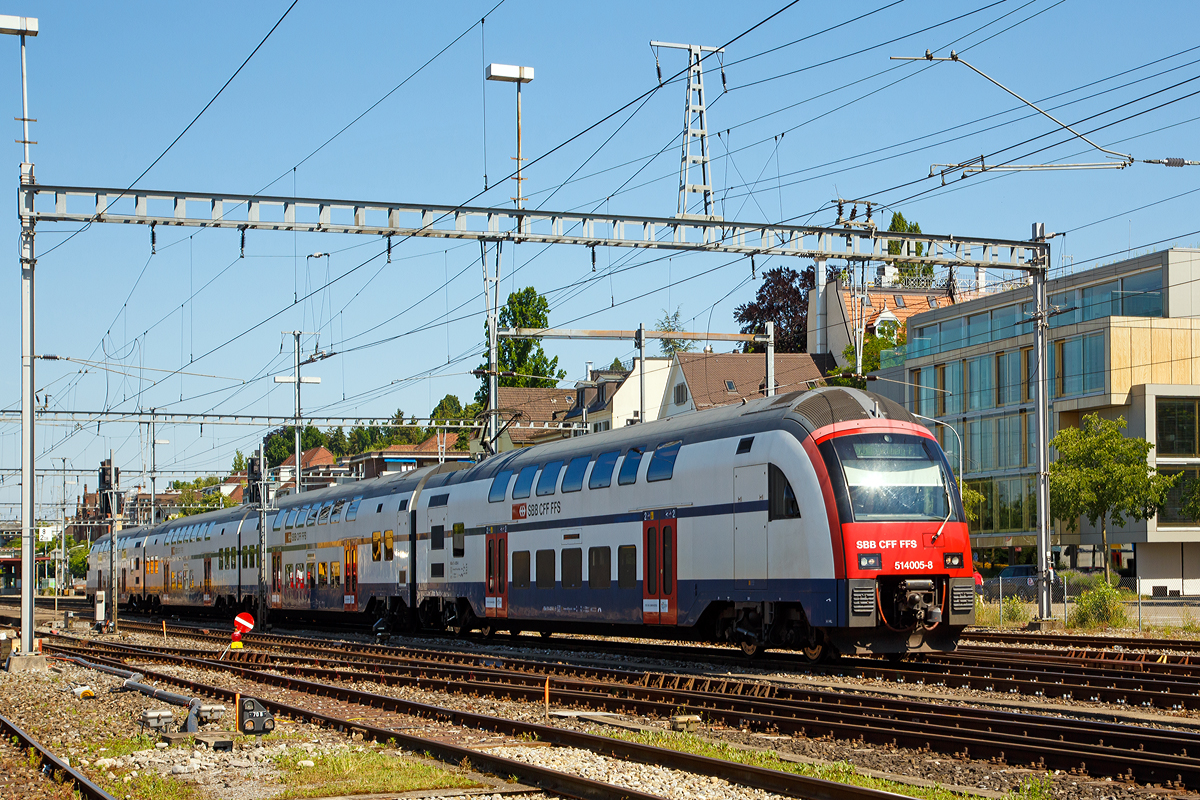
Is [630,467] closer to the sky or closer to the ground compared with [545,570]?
closer to the sky

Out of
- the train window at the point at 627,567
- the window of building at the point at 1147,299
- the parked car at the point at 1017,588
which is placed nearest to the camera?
the train window at the point at 627,567

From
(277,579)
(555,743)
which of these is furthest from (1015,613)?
(277,579)

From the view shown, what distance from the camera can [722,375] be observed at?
75.7 m

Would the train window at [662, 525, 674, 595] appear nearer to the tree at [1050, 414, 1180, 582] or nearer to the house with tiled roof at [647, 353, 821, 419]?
the tree at [1050, 414, 1180, 582]

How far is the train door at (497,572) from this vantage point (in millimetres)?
27234

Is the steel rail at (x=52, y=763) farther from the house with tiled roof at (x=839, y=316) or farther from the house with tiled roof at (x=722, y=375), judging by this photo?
the house with tiled roof at (x=839, y=316)

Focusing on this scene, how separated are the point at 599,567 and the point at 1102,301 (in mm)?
37905

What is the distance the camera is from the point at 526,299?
88000mm

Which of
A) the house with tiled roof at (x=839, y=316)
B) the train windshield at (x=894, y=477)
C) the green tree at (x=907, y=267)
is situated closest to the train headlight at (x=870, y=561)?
the train windshield at (x=894, y=477)

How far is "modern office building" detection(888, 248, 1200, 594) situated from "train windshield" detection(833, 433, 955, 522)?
103ft

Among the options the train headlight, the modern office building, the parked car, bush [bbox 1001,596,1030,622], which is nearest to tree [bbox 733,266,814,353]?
the modern office building

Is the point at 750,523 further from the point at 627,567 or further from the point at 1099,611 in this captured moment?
the point at 1099,611

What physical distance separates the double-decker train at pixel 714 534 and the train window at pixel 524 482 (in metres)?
0.04

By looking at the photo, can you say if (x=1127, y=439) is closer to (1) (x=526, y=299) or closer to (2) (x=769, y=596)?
(2) (x=769, y=596)
